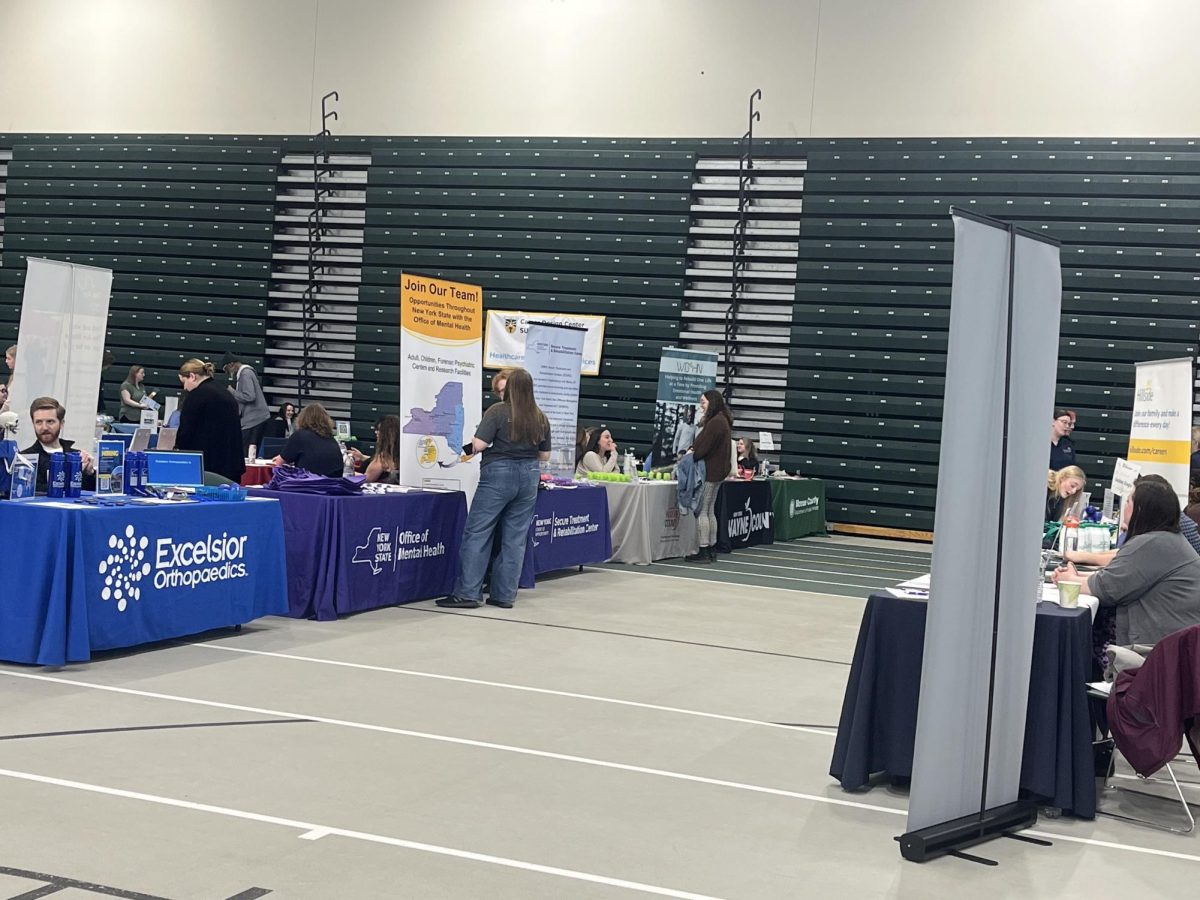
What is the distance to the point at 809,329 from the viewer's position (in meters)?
14.4

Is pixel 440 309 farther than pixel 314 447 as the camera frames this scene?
No

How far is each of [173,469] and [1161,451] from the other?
476 cm

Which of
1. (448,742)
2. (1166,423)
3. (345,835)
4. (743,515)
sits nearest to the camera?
(345,835)

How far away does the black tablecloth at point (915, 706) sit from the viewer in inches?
163

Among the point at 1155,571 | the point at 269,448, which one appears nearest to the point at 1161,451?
the point at 1155,571

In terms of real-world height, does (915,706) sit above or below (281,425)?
below

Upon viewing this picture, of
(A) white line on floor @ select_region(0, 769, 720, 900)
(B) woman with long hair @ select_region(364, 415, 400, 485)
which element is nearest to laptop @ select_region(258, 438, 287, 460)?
(B) woman with long hair @ select_region(364, 415, 400, 485)

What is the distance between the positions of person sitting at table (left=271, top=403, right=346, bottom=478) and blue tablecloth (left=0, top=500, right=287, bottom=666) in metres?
1.73

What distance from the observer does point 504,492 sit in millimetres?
7402

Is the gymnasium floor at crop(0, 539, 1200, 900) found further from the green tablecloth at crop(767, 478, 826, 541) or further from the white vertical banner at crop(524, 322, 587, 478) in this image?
the green tablecloth at crop(767, 478, 826, 541)

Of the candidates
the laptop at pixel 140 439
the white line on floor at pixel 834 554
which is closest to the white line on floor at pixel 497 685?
the laptop at pixel 140 439

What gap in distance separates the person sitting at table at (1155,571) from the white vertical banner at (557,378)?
4.59 m

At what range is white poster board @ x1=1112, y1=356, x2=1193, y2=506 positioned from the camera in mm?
6242

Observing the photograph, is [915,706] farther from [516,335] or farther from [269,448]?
[516,335]
